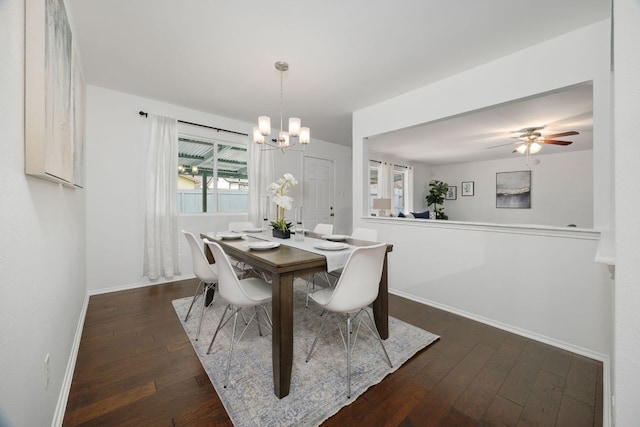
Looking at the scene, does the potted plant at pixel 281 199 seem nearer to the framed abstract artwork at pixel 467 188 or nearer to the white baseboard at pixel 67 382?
the white baseboard at pixel 67 382

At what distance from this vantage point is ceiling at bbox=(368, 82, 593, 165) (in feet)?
10.4

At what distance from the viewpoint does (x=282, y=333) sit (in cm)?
150

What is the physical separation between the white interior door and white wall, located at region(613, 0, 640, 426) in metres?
4.62

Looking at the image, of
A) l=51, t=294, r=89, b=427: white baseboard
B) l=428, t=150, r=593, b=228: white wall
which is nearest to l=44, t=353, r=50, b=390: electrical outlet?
l=51, t=294, r=89, b=427: white baseboard

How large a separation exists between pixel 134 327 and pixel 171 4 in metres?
2.64

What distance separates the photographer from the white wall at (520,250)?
1.91m

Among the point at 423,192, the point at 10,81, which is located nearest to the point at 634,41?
the point at 10,81

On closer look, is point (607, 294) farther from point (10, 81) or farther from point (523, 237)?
point (10, 81)

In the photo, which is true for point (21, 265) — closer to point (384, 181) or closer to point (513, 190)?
point (384, 181)

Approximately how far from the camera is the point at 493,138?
4863 millimetres

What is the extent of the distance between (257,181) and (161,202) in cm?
143

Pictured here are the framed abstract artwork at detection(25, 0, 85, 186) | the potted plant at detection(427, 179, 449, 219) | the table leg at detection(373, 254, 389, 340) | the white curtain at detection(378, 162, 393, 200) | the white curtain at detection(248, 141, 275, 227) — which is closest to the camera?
the framed abstract artwork at detection(25, 0, 85, 186)

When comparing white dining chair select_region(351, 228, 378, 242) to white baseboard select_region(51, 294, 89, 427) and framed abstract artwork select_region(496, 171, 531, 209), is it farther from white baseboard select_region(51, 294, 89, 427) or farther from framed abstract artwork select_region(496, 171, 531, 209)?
framed abstract artwork select_region(496, 171, 531, 209)

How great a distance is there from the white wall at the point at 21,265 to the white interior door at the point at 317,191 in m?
4.12
